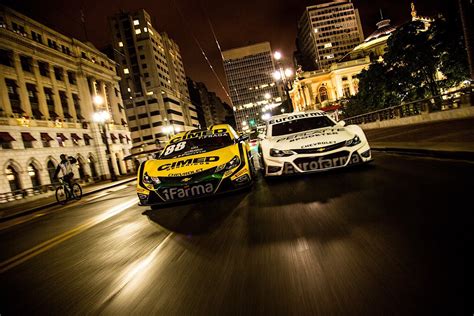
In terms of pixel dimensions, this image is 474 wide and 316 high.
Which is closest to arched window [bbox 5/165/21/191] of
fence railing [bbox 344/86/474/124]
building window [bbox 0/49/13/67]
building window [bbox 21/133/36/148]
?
building window [bbox 21/133/36/148]

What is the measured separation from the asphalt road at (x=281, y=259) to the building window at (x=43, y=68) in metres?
39.9

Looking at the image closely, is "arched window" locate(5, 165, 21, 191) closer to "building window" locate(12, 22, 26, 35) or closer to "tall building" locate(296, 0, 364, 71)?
"building window" locate(12, 22, 26, 35)

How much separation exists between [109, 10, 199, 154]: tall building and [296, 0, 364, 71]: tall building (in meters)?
76.0

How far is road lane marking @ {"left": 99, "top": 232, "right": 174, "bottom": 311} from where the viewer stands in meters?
2.24

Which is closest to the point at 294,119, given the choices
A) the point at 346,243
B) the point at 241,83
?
the point at 346,243

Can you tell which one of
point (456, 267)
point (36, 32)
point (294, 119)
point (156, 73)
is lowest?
point (456, 267)

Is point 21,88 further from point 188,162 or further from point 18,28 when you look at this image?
point 188,162

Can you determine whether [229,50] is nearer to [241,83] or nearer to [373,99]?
[241,83]

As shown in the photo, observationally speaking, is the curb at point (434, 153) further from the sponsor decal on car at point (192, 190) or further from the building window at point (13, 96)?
the building window at point (13, 96)

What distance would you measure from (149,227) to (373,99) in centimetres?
3623

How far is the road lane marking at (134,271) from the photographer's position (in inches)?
88.3

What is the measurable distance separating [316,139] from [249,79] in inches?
6511

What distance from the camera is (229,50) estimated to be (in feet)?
554

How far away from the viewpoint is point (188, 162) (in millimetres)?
5344
